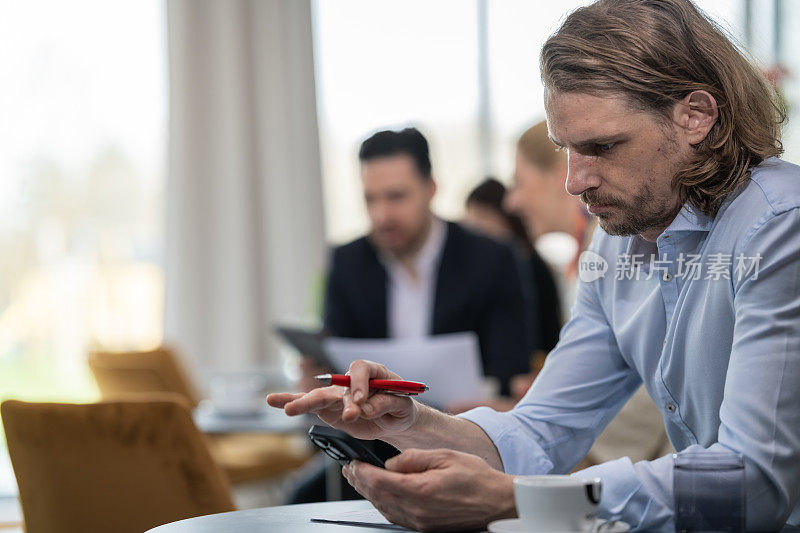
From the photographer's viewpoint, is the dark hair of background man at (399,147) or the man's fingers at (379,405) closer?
the man's fingers at (379,405)

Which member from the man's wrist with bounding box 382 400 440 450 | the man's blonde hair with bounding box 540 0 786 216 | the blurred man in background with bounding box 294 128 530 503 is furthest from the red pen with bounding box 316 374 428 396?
the blurred man in background with bounding box 294 128 530 503

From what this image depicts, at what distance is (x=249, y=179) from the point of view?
19.0ft

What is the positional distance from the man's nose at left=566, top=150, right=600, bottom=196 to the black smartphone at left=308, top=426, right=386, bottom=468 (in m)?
0.48

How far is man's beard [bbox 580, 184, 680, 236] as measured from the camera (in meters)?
1.37

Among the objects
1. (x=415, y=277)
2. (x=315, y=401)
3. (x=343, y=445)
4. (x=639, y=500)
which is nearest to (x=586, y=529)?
(x=639, y=500)

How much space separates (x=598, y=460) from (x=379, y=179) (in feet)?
4.49

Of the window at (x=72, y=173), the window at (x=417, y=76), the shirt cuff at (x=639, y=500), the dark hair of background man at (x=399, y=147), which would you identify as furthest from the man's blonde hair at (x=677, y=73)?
the window at (x=72, y=173)

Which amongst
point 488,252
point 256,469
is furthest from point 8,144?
point 488,252

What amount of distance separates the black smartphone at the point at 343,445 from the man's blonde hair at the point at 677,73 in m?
0.58

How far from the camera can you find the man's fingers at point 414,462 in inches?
44.7

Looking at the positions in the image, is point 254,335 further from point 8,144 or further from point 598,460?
point 598,460

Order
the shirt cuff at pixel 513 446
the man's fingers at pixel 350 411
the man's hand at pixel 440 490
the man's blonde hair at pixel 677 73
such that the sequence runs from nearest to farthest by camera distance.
Answer: the man's hand at pixel 440 490, the man's fingers at pixel 350 411, the man's blonde hair at pixel 677 73, the shirt cuff at pixel 513 446

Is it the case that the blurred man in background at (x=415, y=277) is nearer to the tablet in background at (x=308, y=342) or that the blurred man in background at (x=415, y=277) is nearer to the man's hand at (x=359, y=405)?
the tablet in background at (x=308, y=342)

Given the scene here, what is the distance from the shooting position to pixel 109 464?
5.77ft
